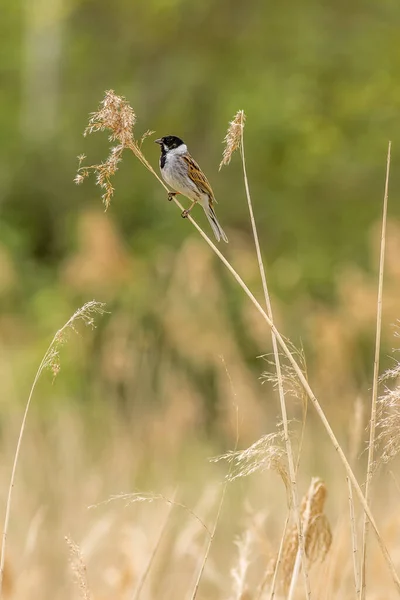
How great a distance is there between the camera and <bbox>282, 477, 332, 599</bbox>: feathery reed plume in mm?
1755

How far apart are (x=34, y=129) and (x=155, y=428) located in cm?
828

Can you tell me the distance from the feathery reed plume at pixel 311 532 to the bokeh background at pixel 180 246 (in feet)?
3.06

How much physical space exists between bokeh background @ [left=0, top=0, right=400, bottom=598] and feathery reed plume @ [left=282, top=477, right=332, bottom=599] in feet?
3.06

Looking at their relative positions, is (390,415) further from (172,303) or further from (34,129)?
(34,129)

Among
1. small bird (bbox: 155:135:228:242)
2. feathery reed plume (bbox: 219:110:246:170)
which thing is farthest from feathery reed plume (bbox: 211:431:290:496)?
small bird (bbox: 155:135:228:242)

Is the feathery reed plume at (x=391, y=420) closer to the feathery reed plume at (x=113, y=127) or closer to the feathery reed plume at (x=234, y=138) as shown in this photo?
the feathery reed plume at (x=234, y=138)

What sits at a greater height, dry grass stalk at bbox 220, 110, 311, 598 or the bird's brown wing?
the bird's brown wing

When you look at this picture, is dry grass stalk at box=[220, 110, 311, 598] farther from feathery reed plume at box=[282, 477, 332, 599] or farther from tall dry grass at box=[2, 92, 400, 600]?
feathery reed plume at box=[282, 477, 332, 599]

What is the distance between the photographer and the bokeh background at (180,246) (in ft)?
17.0

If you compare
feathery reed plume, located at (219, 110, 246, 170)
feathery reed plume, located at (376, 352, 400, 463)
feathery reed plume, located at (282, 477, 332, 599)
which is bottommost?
feathery reed plume, located at (282, 477, 332, 599)

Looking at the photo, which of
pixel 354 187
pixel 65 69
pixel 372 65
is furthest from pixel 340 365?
pixel 65 69

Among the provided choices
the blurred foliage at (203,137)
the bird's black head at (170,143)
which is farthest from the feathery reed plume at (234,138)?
the blurred foliage at (203,137)

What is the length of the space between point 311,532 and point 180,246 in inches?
361

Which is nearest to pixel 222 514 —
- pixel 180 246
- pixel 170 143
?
pixel 170 143
